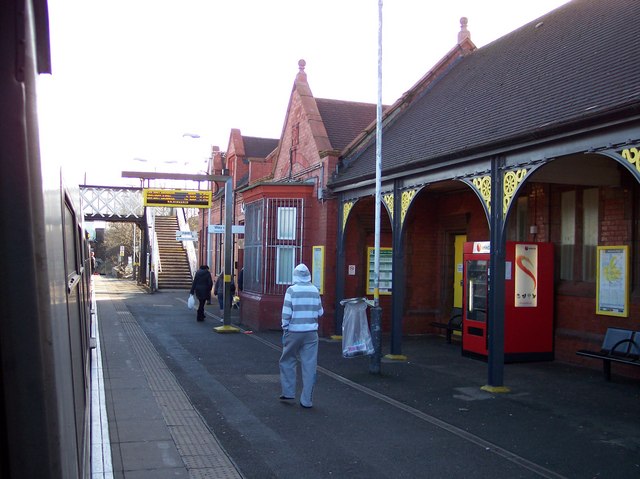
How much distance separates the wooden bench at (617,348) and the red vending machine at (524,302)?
1.50 metres

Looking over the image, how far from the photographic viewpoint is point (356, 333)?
10312 millimetres

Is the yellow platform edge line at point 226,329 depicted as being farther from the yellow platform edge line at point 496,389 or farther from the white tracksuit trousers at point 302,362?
the yellow platform edge line at point 496,389

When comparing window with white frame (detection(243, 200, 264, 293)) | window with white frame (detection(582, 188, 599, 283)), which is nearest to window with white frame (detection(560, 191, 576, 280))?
window with white frame (detection(582, 188, 599, 283))

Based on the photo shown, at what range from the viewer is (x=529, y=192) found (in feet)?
41.9

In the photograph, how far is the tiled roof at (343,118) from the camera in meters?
17.9

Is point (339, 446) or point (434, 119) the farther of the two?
point (434, 119)

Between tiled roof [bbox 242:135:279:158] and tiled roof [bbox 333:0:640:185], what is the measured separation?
15.8m

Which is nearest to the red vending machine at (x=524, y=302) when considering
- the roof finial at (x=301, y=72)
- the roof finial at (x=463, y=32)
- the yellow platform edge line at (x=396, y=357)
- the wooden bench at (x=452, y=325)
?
the yellow platform edge line at (x=396, y=357)

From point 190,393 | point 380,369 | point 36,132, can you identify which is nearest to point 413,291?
point 380,369

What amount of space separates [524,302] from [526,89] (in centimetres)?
386

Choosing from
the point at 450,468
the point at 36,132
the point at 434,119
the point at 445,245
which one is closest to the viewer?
the point at 36,132

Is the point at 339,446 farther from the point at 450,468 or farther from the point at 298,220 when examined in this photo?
the point at 298,220

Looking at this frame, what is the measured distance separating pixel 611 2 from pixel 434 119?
4.16 m

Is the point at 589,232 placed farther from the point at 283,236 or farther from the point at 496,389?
the point at 283,236
